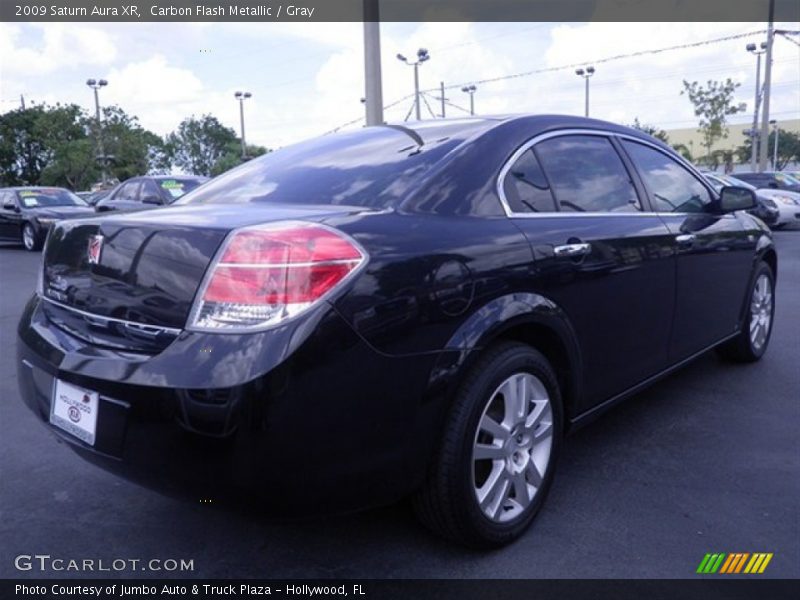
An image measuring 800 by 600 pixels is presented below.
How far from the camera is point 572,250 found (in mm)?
2881

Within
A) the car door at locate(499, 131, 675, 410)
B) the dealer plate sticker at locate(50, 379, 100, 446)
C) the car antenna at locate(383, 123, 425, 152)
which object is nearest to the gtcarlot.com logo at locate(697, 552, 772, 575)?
the car door at locate(499, 131, 675, 410)

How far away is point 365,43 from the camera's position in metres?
12.6

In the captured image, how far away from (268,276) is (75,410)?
84cm

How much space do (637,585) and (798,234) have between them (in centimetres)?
1507

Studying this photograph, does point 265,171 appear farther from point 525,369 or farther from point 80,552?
point 80,552

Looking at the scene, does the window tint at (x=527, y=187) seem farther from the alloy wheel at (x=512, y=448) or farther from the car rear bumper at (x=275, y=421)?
the car rear bumper at (x=275, y=421)

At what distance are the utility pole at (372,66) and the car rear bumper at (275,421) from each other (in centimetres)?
1071

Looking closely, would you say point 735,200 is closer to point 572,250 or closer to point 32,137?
point 572,250

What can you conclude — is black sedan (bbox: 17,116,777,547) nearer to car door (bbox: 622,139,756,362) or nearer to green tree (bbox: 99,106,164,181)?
car door (bbox: 622,139,756,362)

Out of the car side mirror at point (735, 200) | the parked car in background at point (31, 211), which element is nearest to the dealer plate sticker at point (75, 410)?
the car side mirror at point (735, 200)

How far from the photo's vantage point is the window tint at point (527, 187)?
111 inches

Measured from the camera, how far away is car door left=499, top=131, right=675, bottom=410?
283 centimetres

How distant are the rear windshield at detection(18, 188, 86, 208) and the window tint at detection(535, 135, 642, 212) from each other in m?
14.5

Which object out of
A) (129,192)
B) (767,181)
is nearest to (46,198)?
(129,192)
